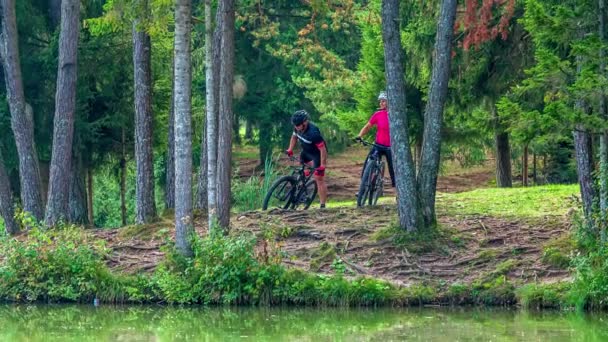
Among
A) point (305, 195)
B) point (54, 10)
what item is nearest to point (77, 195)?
point (54, 10)

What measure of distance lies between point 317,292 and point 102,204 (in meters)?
24.0

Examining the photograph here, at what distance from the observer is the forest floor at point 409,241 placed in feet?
60.9

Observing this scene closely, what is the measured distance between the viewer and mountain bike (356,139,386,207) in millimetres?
21703

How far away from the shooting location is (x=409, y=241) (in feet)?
64.1

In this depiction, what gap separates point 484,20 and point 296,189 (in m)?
4.77

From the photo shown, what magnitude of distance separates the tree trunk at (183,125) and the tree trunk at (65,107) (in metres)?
4.73

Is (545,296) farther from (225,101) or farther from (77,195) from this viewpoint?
(77,195)

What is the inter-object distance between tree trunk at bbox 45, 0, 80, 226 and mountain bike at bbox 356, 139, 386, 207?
585cm

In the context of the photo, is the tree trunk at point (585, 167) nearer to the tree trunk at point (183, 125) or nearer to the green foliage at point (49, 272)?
the tree trunk at point (183, 125)

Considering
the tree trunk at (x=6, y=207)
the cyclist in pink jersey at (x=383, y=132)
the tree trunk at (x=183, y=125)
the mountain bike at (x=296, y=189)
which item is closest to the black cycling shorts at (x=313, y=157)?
the mountain bike at (x=296, y=189)

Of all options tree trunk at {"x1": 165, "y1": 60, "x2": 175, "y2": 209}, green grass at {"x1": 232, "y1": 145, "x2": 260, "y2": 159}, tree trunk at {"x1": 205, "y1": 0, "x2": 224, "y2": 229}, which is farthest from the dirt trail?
green grass at {"x1": 232, "y1": 145, "x2": 260, "y2": 159}

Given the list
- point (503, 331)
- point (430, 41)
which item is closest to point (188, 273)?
point (503, 331)

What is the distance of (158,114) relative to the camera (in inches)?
1158

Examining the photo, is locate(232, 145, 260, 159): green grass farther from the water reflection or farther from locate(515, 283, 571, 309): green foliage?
locate(515, 283, 571, 309): green foliage
